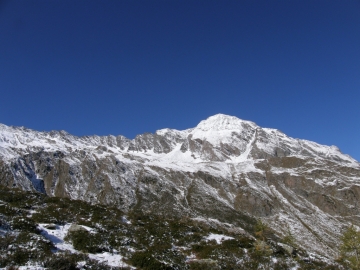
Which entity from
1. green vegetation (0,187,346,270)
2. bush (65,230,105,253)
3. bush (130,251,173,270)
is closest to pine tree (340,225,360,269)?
green vegetation (0,187,346,270)

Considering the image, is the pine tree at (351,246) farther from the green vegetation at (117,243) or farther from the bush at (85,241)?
the bush at (85,241)

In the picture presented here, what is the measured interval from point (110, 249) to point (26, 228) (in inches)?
324

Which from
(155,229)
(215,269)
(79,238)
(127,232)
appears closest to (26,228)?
(79,238)

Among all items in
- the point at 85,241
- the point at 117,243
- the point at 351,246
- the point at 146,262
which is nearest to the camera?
the point at 146,262

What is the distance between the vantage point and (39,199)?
42312 mm

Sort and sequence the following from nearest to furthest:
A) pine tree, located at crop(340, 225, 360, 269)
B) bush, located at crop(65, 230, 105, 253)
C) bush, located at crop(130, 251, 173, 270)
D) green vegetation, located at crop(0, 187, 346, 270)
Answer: green vegetation, located at crop(0, 187, 346, 270) → bush, located at crop(130, 251, 173, 270) → bush, located at crop(65, 230, 105, 253) → pine tree, located at crop(340, 225, 360, 269)

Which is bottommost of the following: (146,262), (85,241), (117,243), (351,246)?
(146,262)

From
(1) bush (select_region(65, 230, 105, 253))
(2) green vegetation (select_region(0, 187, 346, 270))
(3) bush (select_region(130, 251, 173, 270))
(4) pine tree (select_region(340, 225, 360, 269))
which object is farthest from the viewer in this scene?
(4) pine tree (select_region(340, 225, 360, 269))

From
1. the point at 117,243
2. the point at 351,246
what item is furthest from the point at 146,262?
the point at 351,246

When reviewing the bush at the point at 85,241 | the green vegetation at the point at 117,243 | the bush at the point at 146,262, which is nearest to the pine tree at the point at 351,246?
the green vegetation at the point at 117,243

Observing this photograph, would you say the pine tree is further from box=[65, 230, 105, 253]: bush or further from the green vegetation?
box=[65, 230, 105, 253]: bush

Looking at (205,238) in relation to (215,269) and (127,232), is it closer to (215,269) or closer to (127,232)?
(127,232)

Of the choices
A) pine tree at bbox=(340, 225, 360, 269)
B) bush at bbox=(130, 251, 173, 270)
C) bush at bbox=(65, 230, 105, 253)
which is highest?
pine tree at bbox=(340, 225, 360, 269)

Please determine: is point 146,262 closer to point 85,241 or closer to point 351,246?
point 85,241
